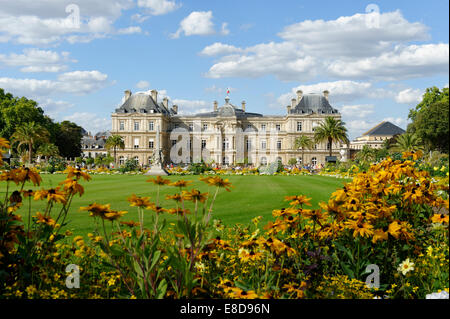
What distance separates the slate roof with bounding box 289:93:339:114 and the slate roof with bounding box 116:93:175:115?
25960mm

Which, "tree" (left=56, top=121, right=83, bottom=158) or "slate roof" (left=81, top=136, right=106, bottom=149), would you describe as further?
"slate roof" (left=81, top=136, right=106, bottom=149)

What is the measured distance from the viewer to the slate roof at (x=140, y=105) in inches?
3029

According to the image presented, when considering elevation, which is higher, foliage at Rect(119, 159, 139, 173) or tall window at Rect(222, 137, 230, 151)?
tall window at Rect(222, 137, 230, 151)

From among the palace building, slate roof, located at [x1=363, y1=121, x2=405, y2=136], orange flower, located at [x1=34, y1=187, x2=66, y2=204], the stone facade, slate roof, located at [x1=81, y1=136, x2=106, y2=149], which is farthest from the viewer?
slate roof, located at [x1=363, y1=121, x2=405, y2=136]

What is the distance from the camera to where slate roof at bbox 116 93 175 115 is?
76.9m

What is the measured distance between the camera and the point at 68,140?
56188 mm

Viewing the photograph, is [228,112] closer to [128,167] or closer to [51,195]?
[128,167]

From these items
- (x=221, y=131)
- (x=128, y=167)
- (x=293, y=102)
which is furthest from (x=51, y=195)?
(x=293, y=102)

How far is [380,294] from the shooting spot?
3.70 m

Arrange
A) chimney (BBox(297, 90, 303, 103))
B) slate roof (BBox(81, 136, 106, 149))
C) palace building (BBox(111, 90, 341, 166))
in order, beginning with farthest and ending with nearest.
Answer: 1. chimney (BBox(297, 90, 303, 103))
2. slate roof (BBox(81, 136, 106, 149))
3. palace building (BBox(111, 90, 341, 166))

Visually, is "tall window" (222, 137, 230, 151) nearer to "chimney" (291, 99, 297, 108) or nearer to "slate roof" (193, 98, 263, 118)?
"slate roof" (193, 98, 263, 118)

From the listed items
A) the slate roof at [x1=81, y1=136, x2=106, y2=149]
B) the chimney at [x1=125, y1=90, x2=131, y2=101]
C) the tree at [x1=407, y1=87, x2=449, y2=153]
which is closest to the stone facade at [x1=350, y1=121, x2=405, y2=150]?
the tree at [x1=407, y1=87, x2=449, y2=153]
